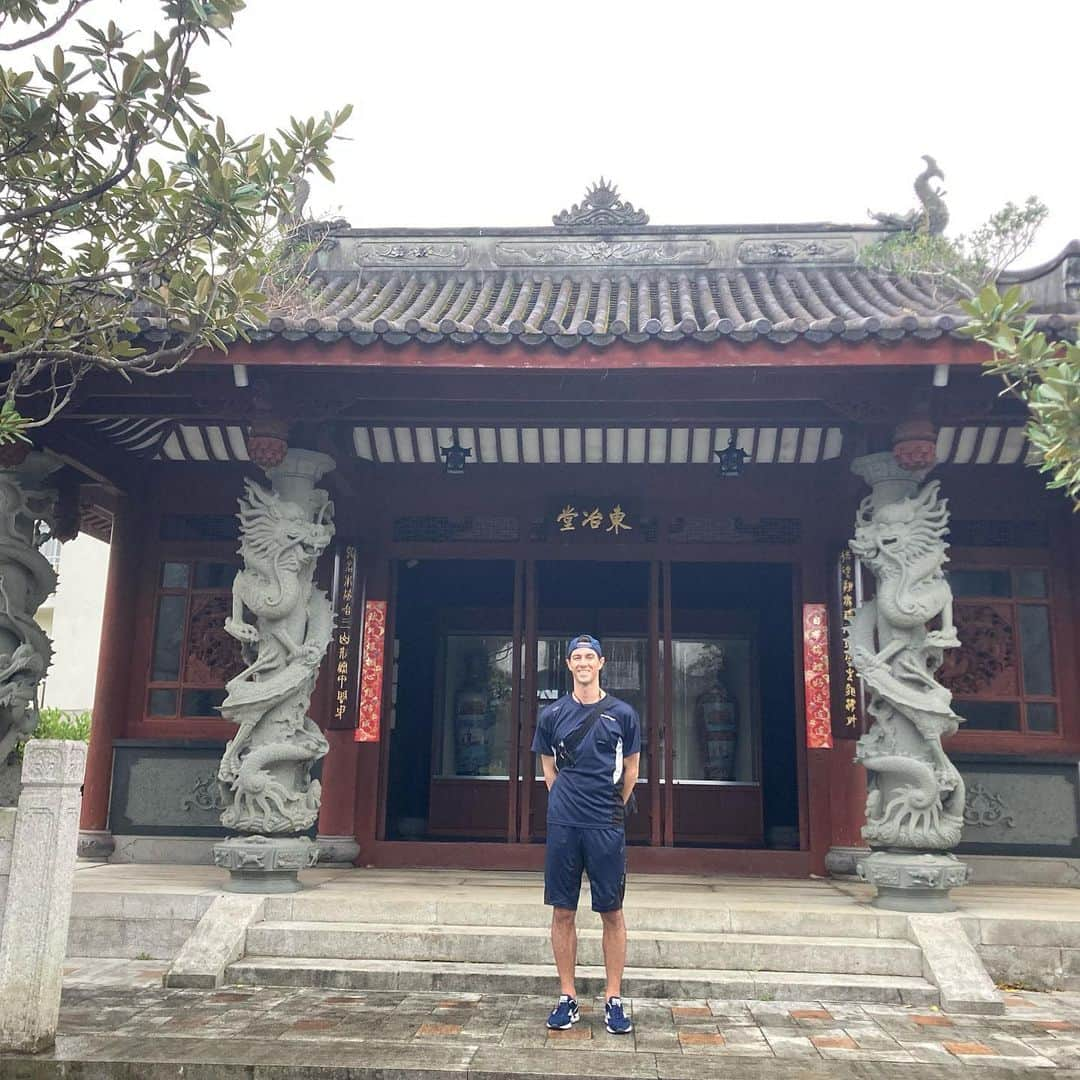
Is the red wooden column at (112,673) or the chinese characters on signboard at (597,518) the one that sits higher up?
the chinese characters on signboard at (597,518)

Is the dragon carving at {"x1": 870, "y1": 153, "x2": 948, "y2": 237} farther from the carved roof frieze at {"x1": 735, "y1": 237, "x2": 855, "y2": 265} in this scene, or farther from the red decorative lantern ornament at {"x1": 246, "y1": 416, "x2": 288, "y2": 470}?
the red decorative lantern ornament at {"x1": 246, "y1": 416, "x2": 288, "y2": 470}

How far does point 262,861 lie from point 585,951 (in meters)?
1.90

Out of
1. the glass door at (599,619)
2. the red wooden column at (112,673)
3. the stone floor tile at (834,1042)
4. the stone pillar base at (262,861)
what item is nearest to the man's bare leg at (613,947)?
the stone floor tile at (834,1042)

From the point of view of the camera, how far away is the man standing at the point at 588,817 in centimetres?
399

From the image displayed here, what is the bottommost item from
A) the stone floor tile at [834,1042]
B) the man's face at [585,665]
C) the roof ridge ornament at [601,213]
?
the stone floor tile at [834,1042]

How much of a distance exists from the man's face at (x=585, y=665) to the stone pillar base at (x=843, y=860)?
12.1 feet

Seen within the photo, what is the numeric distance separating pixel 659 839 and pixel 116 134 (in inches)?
224

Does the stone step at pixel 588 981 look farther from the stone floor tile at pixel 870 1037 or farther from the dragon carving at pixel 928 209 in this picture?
the dragon carving at pixel 928 209

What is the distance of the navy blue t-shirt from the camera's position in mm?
4031

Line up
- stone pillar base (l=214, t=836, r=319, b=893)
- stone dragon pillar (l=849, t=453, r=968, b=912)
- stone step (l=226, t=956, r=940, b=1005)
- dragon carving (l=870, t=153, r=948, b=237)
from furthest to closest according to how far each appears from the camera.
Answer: dragon carving (l=870, t=153, r=948, b=237) → stone pillar base (l=214, t=836, r=319, b=893) → stone dragon pillar (l=849, t=453, r=968, b=912) → stone step (l=226, t=956, r=940, b=1005)

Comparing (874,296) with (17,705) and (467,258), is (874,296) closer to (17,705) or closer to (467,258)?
(467,258)

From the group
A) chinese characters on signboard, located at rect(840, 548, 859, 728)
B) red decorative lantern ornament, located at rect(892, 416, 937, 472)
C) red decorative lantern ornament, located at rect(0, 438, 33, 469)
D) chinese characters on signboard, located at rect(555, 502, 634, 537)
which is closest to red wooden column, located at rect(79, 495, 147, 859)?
red decorative lantern ornament, located at rect(0, 438, 33, 469)

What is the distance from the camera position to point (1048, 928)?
5035 millimetres

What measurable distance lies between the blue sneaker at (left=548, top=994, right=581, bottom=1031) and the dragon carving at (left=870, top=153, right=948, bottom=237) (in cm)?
698
